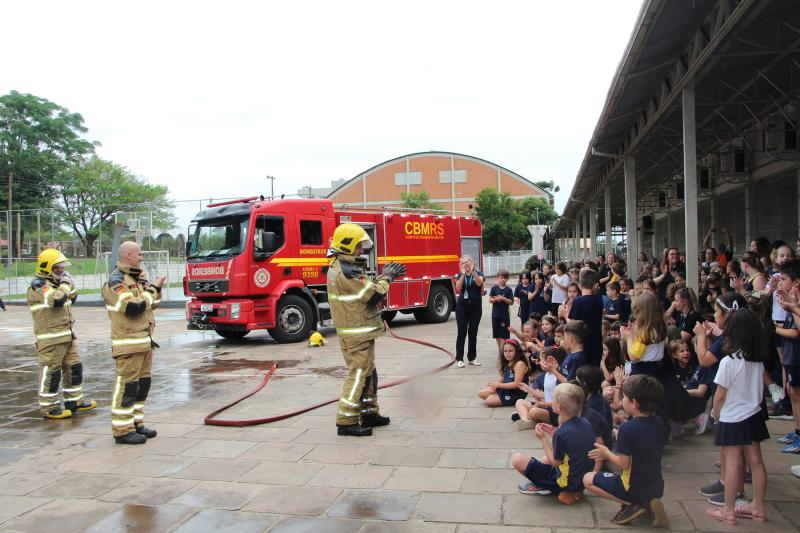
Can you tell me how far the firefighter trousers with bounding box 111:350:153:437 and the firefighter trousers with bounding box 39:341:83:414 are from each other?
1.40 m

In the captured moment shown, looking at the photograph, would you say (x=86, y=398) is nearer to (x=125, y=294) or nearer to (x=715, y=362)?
(x=125, y=294)

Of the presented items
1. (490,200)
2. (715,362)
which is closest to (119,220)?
(715,362)

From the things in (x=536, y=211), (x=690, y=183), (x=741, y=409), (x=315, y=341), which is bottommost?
(x=315, y=341)

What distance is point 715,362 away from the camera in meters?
4.71

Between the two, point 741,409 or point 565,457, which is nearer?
point 741,409

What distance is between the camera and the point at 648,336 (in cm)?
501

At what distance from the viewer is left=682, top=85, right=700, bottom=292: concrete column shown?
369 inches

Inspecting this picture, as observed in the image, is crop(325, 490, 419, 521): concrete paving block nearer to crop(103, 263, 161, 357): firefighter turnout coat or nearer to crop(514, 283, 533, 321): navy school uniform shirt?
crop(103, 263, 161, 357): firefighter turnout coat

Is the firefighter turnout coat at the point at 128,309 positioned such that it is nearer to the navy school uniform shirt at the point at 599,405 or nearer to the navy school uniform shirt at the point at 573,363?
the navy school uniform shirt at the point at 573,363

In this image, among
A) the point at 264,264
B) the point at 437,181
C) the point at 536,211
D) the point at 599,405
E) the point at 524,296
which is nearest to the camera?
the point at 599,405

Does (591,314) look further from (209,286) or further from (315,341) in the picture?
(209,286)

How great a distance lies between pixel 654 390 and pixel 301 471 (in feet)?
9.03

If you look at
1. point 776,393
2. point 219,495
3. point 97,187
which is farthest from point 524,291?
point 97,187

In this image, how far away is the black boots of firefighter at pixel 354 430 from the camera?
5.93 meters
